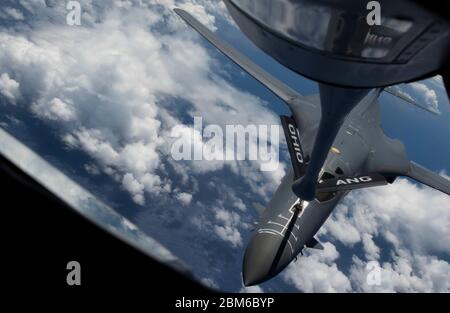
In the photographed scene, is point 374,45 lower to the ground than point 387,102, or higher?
higher

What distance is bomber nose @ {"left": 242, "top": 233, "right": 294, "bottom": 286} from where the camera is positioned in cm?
1359

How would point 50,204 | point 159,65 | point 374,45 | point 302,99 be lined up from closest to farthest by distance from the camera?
point 50,204 < point 374,45 < point 302,99 < point 159,65

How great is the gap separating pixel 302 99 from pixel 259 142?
7585 centimetres

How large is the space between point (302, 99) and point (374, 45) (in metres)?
17.1

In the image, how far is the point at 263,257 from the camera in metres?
13.6

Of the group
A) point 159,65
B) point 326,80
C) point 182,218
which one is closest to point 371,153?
point 326,80

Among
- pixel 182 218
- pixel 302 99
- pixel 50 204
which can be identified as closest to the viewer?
pixel 50 204

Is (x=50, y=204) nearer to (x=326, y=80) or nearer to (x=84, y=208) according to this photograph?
(x=84, y=208)

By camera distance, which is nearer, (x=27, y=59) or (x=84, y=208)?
(x=84, y=208)

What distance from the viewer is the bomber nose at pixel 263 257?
535 inches

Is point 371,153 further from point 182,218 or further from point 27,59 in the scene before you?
point 27,59

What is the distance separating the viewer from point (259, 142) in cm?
9494

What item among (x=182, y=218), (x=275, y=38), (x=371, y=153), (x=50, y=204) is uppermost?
(x=275, y=38)

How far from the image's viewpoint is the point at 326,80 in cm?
297
